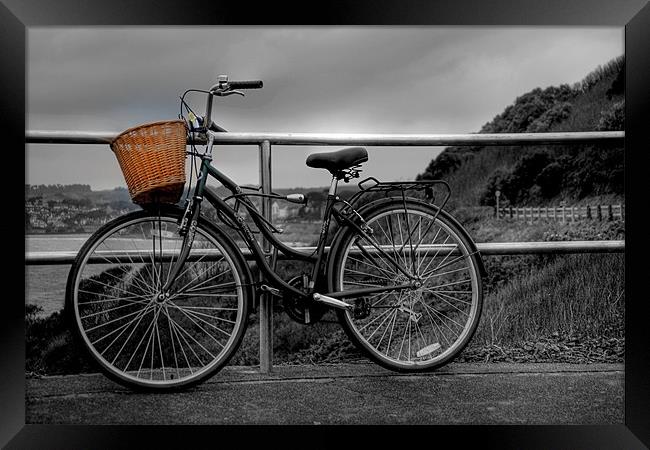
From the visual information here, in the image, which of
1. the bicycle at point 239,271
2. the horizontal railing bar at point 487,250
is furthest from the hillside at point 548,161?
the bicycle at point 239,271

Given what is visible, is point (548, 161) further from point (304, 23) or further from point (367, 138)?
point (304, 23)

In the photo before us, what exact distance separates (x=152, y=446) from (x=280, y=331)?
87cm

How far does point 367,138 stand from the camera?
313 cm

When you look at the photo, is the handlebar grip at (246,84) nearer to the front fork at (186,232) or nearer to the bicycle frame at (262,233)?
the bicycle frame at (262,233)

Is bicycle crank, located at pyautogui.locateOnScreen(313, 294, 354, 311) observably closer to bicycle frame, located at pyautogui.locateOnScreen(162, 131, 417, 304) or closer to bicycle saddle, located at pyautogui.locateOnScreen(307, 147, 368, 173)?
bicycle frame, located at pyautogui.locateOnScreen(162, 131, 417, 304)

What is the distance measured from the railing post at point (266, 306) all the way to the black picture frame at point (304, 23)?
0.49 metres

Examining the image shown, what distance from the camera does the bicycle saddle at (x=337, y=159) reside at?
9.20 feet

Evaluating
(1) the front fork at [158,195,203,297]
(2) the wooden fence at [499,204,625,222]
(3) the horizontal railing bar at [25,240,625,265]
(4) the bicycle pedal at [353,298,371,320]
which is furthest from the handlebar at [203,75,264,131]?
(2) the wooden fence at [499,204,625,222]

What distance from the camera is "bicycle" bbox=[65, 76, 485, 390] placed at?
2723 mm

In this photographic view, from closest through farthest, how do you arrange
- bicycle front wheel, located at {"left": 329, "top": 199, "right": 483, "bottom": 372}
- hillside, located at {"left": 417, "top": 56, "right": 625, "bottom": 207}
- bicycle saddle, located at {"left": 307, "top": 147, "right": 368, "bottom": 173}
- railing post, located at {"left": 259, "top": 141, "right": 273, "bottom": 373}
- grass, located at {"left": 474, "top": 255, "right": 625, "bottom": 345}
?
bicycle saddle, located at {"left": 307, "top": 147, "right": 368, "bottom": 173}, bicycle front wheel, located at {"left": 329, "top": 199, "right": 483, "bottom": 372}, railing post, located at {"left": 259, "top": 141, "right": 273, "bottom": 373}, grass, located at {"left": 474, "top": 255, "right": 625, "bottom": 345}, hillside, located at {"left": 417, "top": 56, "right": 625, "bottom": 207}

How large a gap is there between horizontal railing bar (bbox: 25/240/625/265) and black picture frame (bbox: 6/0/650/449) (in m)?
0.21
